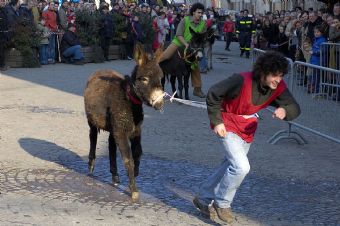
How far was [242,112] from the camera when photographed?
5.67 metres

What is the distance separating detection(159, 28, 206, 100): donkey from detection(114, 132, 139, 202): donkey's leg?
6.60 metres

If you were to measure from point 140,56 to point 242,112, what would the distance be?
4.26 feet

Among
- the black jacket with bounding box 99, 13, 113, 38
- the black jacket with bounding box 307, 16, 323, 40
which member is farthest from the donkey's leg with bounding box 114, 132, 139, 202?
the black jacket with bounding box 99, 13, 113, 38

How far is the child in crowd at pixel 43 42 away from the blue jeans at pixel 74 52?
713mm

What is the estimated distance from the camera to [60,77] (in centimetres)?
1752

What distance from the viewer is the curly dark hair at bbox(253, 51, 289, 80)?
17.6ft

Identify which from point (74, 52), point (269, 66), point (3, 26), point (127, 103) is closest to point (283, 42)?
point (74, 52)

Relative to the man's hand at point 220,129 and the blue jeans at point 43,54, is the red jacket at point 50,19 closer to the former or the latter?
the blue jeans at point 43,54

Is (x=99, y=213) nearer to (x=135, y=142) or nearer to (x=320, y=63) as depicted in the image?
(x=135, y=142)

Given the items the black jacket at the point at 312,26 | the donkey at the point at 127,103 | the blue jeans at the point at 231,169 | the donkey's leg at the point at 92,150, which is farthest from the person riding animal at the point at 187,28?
the blue jeans at the point at 231,169

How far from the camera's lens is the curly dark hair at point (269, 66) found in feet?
17.6

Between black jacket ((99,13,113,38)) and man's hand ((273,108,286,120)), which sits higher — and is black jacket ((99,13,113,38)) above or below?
above

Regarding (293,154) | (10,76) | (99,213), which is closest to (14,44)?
(10,76)

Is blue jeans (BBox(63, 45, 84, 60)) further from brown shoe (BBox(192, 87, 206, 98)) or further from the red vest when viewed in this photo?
the red vest
